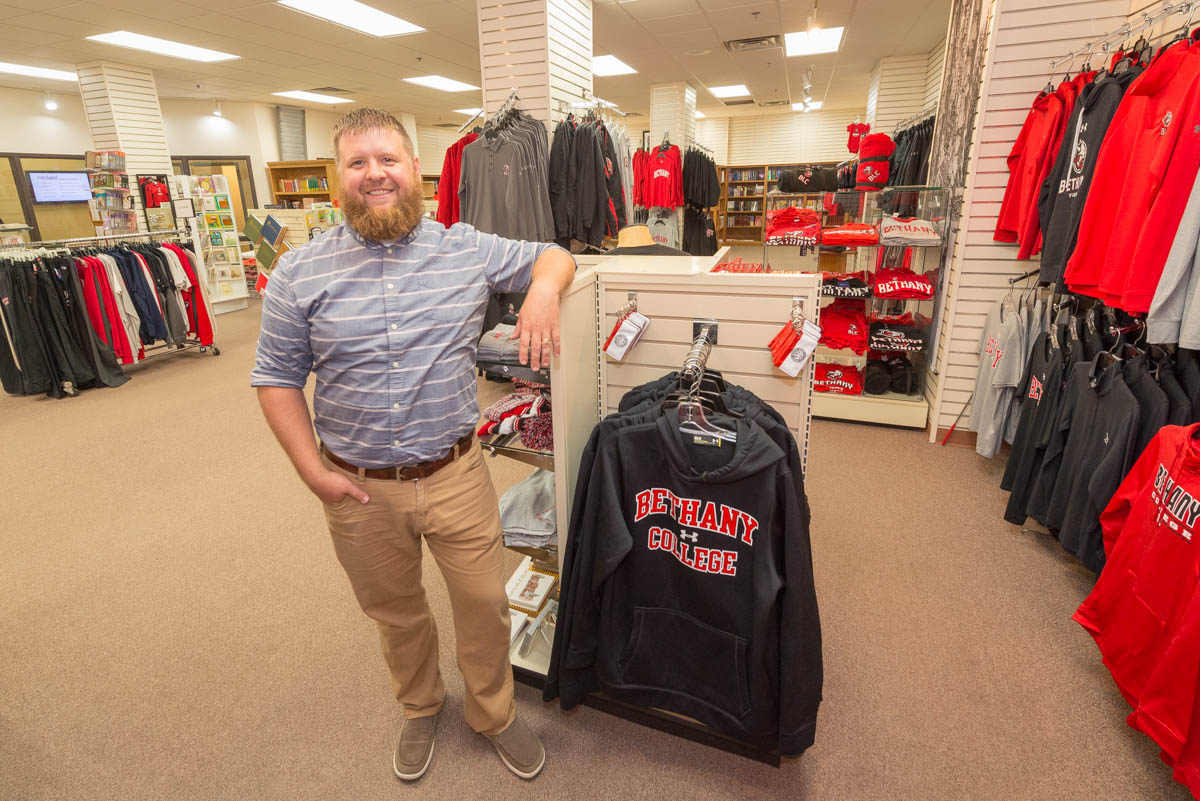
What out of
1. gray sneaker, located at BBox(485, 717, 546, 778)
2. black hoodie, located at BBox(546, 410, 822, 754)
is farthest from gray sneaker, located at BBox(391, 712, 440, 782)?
black hoodie, located at BBox(546, 410, 822, 754)

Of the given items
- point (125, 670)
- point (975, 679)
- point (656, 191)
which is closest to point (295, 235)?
point (656, 191)

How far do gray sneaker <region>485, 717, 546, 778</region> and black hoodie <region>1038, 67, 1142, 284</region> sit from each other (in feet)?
10.4

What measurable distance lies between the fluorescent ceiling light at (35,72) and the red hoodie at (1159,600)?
11869mm

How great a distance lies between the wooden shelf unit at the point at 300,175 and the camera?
1142cm

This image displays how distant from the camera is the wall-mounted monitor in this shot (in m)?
9.73

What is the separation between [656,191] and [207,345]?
5404 mm

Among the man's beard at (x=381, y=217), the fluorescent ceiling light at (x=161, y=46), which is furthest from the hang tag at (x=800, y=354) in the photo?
the fluorescent ceiling light at (x=161, y=46)

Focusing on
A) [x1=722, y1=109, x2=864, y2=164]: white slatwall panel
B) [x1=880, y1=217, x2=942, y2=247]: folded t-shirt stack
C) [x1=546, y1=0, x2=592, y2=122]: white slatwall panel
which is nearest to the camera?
[x1=880, y1=217, x2=942, y2=247]: folded t-shirt stack

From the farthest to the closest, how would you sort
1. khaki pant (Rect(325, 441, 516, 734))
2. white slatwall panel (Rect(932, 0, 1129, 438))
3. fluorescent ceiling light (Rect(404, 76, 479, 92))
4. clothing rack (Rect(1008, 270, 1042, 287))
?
fluorescent ceiling light (Rect(404, 76, 479, 92)), clothing rack (Rect(1008, 270, 1042, 287)), white slatwall panel (Rect(932, 0, 1129, 438)), khaki pant (Rect(325, 441, 516, 734))

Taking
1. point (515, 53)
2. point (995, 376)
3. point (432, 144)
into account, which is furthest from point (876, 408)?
point (432, 144)

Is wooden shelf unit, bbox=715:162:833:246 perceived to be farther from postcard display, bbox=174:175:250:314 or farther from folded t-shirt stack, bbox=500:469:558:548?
folded t-shirt stack, bbox=500:469:558:548

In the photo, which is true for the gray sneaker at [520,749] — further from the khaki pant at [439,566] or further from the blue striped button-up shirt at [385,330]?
the blue striped button-up shirt at [385,330]

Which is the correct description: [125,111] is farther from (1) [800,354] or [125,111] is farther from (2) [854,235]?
(1) [800,354]

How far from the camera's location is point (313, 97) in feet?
36.8
